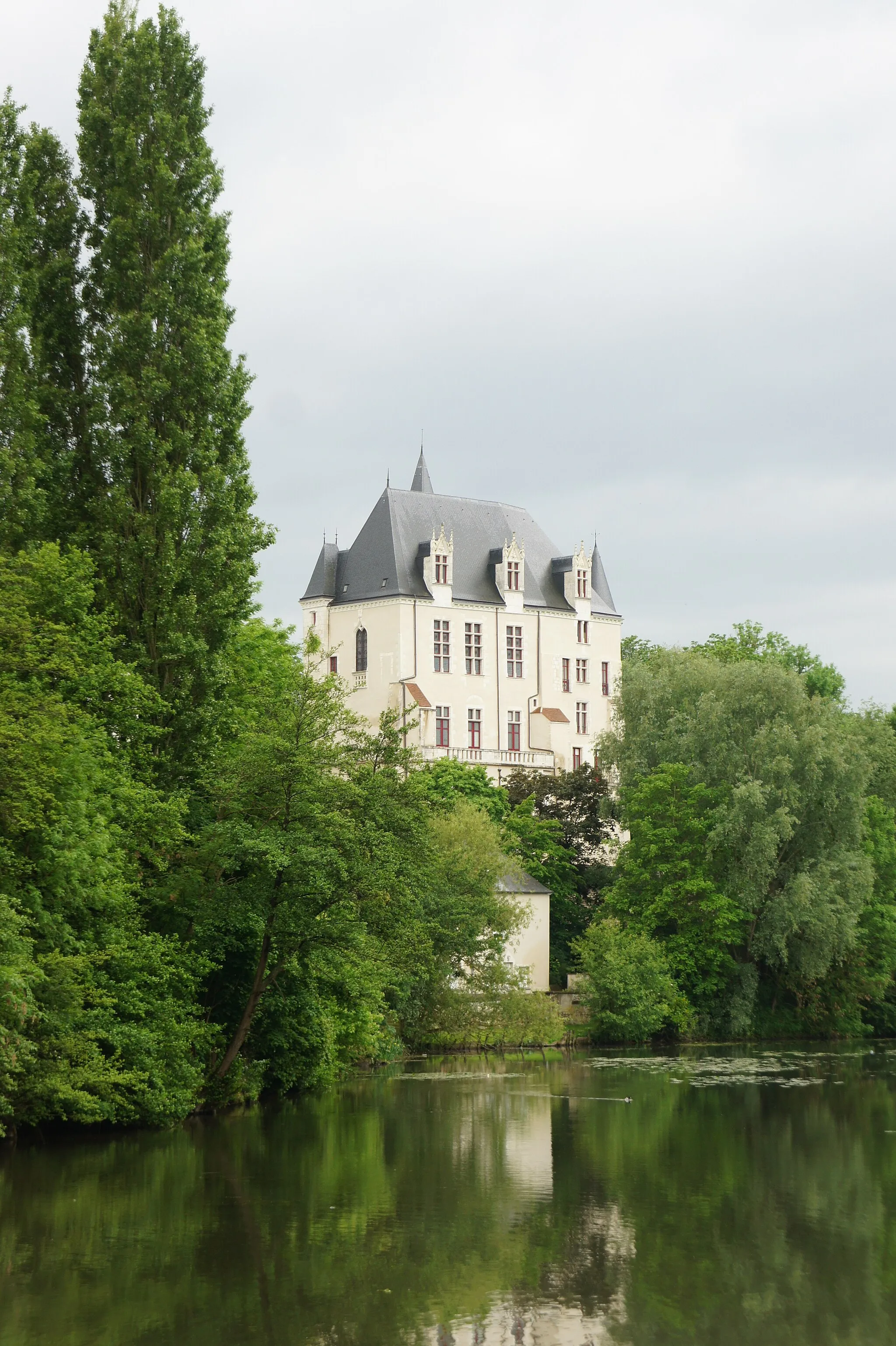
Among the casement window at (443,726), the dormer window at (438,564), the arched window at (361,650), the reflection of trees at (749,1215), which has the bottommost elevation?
the reflection of trees at (749,1215)

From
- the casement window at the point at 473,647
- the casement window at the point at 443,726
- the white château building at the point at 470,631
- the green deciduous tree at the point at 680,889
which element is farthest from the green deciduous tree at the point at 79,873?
the casement window at the point at 473,647

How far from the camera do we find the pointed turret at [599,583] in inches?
3248

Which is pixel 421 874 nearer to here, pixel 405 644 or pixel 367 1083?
pixel 367 1083

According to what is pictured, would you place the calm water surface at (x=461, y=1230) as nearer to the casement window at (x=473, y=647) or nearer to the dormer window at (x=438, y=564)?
the dormer window at (x=438, y=564)

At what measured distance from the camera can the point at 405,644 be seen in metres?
74.1

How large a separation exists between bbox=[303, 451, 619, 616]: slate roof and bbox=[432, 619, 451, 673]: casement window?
153 centimetres

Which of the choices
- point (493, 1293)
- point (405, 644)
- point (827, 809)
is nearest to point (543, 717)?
point (405, 644)

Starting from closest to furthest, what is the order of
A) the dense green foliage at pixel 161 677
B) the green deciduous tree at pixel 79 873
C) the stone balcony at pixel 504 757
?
the green deciduous tree at pixel 79 873, the dense green foliage at pixel 161 677, the stone balcony at pixel 504 757

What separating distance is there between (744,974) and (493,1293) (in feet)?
118

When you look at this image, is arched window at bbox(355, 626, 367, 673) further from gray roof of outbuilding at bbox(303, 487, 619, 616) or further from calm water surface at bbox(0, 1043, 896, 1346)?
calm water surface at bbox(0, 1043, 896, 1346)

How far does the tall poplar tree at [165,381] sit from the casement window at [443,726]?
1846 inches

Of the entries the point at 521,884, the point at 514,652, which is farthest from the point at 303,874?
the point at 514,652

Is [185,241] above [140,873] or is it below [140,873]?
above

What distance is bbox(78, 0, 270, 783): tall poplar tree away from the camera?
26.2m
